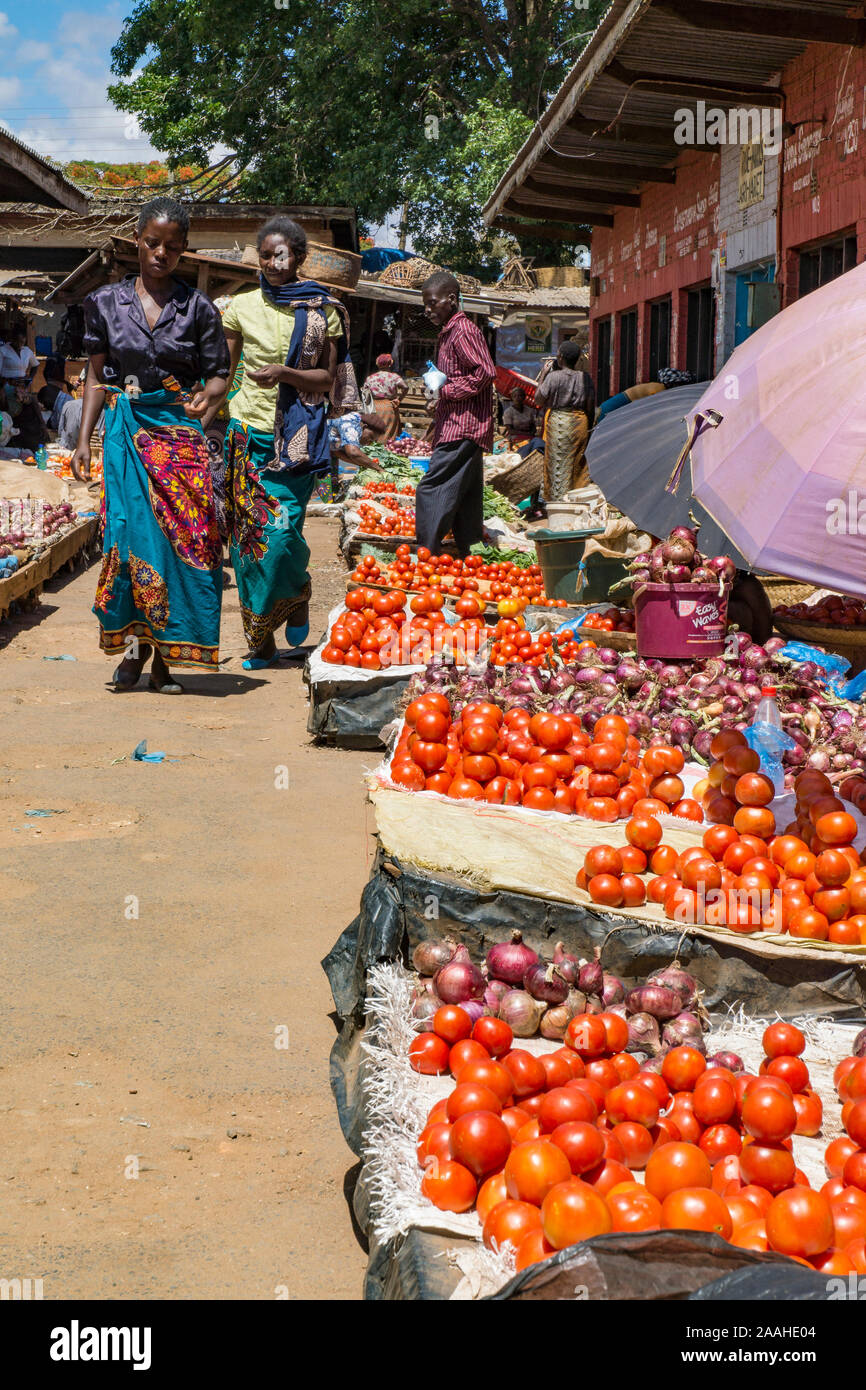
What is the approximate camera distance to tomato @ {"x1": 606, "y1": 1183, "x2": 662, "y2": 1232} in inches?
82.7

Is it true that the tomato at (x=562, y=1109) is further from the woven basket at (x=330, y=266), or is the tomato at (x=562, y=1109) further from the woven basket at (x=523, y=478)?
the woven basket at (x=330, y=266)

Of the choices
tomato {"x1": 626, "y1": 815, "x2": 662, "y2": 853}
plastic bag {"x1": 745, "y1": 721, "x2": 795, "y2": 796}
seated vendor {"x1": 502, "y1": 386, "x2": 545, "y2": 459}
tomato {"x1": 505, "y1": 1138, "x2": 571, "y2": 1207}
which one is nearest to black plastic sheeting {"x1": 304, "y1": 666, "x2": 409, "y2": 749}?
plastic bag {"x1": 745, "y1": 721, "x2": 795, "y2": 796}

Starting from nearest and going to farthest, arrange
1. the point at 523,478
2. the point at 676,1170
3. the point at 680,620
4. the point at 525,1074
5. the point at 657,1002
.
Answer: the point at 676,1170 → the point at 525,1074 → the point at 657,1002 → the point at 680,620 → the point at 523,478

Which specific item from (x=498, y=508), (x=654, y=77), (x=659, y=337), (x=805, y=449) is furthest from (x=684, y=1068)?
(x=659, y=337)

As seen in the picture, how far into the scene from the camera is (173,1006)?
3578 millimetres

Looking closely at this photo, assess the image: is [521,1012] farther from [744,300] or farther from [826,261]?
[744,300]

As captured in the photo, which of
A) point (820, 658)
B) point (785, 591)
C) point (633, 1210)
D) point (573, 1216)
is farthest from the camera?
point (785, 591)

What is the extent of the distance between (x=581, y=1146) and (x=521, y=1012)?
71 cm

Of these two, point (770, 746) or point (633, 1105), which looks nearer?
point (633, 1105)

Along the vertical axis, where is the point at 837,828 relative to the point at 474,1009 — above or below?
above

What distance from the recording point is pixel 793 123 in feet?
28.6

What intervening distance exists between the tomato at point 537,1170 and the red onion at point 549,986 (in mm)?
778

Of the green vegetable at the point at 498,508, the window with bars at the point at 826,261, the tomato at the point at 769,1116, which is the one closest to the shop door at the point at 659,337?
the green vegetable at the point at 498,508

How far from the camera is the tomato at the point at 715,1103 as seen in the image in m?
2.53
